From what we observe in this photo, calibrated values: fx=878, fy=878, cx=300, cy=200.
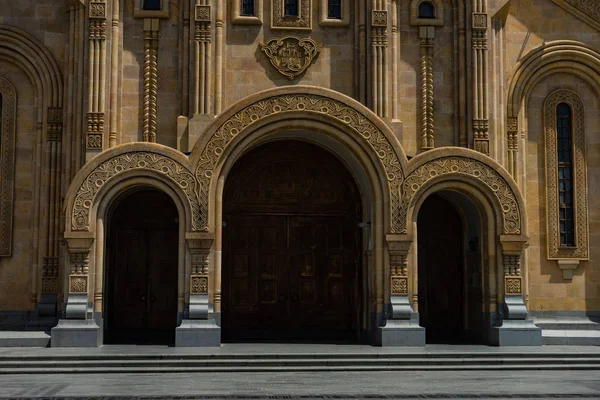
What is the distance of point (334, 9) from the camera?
888 inches

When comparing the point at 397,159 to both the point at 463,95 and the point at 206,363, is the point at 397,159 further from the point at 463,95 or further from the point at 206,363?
the point at 206,363

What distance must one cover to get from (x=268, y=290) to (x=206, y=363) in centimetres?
558

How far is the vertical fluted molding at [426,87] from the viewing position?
73.3 ft

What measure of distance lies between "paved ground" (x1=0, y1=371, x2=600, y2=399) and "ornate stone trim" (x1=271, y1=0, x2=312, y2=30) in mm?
9000

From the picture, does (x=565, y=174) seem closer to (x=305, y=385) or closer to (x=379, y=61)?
(x=379, y=61)

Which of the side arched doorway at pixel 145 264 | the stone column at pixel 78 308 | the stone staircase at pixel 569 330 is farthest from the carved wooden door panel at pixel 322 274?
the stone column at pixel 78 308

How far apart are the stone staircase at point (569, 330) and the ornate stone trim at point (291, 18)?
969cm

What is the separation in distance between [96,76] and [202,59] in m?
2.63

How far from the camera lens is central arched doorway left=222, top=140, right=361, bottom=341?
2380 cm

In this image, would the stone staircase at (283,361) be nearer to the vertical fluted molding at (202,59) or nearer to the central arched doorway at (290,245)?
the central arched doorway at (290,245)

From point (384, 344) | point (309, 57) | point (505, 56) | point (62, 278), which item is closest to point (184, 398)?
point (384, 344)

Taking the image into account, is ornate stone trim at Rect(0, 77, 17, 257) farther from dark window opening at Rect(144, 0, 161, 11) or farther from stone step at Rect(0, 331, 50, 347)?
dark window opening at Rect(144, 0, 161, 11)

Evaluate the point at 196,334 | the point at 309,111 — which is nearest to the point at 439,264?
the point at 309,111

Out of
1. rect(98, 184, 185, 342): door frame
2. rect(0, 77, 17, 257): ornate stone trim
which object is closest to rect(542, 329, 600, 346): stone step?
rect(98, 184, 185, 342): door frame
